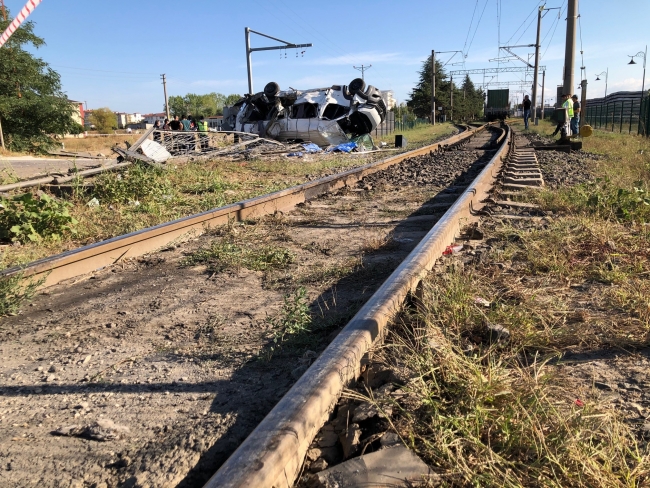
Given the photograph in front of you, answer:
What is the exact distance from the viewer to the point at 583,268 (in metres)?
3.72

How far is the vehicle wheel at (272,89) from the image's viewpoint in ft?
74.4

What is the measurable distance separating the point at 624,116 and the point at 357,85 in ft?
55.8

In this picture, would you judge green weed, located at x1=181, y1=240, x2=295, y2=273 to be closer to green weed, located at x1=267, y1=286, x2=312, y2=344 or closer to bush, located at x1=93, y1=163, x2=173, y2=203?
green weed, located at x1=267, y1=286, x2=312, y2=344

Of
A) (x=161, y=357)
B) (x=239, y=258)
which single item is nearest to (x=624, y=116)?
(x=239, y=258)

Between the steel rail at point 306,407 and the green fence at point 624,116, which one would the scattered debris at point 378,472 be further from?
the green fence at point 624,116

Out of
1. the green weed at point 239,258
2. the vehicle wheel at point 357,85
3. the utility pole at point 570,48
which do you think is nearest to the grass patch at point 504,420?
the green weed at point 239,258

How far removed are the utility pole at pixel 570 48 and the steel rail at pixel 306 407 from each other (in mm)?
17549

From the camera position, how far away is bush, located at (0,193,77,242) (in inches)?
209

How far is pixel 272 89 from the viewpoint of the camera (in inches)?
894

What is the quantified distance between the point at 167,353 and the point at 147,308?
0.78 metres

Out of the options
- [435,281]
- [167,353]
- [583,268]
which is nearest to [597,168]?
[583,268]

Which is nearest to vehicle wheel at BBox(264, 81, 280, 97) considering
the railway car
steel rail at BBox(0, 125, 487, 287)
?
steel rail at BBox(0, 125, 487, 287)

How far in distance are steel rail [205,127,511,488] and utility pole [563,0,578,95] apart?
17.5 m

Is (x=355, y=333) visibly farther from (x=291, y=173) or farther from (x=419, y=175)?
(x=291, y=173)
